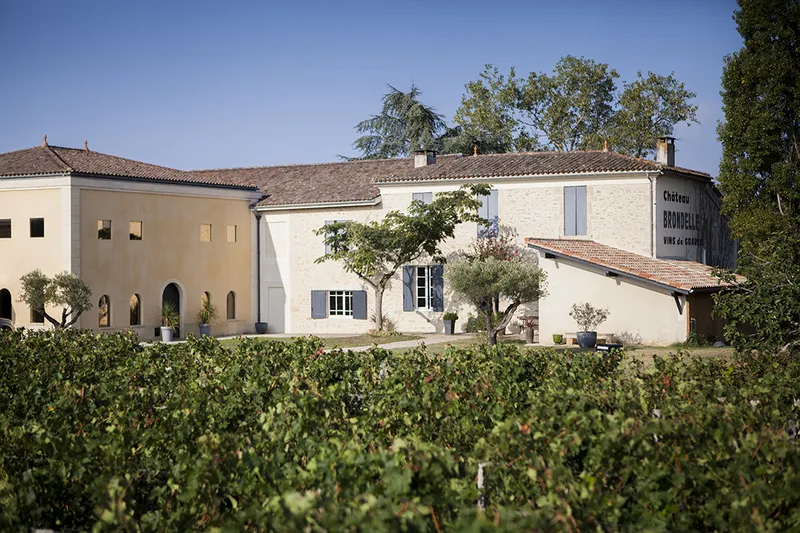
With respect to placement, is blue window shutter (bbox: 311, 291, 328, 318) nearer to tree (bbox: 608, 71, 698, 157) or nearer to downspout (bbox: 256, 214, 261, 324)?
downspout (bbox: 256, 214, 261, 324)

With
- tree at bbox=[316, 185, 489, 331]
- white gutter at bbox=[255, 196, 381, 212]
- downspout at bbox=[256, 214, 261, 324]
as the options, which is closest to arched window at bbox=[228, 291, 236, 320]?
downspout at bbox=[256, 214, 261, 324]

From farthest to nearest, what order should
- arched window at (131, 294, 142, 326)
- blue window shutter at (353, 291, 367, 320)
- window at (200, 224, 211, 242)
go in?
window at (200, 224, 211, 242)
blue window shutter at (353, 291, 367, 320)
arched window at (131, 294, 142, 326)

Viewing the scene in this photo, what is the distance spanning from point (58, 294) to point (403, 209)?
1157 centimetres

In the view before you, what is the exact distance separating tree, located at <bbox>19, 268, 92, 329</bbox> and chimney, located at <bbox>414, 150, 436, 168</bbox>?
489 inches

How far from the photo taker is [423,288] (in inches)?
1341

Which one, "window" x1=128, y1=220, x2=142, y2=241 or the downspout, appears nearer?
"window" x1=128, y1=220, x2=142, y2=241

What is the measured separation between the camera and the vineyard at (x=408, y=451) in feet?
19.0

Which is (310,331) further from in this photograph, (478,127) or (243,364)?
(243,364)

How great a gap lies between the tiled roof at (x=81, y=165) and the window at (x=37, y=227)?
4.85 ft

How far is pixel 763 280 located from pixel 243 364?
10290 mm

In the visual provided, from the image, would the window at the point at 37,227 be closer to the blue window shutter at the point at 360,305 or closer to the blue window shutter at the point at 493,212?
the blue window shutter at the point at 360,305

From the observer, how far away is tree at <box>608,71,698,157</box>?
49219 mm

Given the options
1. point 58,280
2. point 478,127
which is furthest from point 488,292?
point 478,127

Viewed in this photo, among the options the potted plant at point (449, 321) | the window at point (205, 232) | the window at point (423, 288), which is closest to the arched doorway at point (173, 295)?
the window at point (205, 232)
